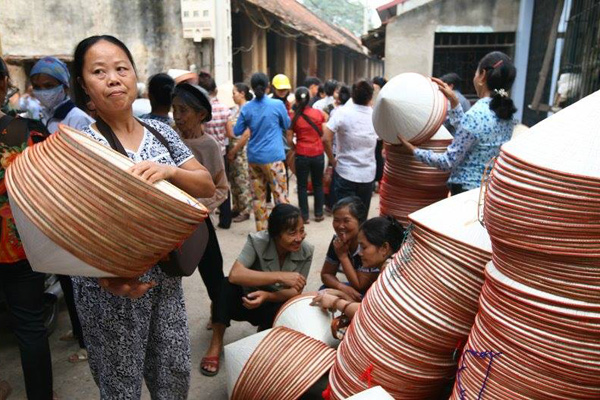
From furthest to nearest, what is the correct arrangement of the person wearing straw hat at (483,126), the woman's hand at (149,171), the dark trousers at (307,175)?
the dark trousers at (307,175) < the person wearing straw hat at (483,126) < the woman's hand at (149,171)

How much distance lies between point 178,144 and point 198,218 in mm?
532

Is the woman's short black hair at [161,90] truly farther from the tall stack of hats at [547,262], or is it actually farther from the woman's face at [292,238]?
the tall stack of hats at [547,262]

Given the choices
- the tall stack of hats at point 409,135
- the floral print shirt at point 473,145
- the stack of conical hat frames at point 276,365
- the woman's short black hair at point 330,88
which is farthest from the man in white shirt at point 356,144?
Answer: the woman's short black hair at point 330,88

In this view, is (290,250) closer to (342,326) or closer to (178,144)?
(342,326)

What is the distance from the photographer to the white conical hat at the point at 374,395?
1684 mm

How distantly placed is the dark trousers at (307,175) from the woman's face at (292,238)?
2991 mm

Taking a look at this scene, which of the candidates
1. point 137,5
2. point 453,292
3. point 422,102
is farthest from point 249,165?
point 137,5

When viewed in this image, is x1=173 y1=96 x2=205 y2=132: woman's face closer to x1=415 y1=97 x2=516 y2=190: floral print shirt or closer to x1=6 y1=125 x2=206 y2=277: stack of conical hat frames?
x1=415 y1=97 x2=516 y2=190: floral print shirt

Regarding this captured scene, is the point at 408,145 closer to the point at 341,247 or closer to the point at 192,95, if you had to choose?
the point at 341,247

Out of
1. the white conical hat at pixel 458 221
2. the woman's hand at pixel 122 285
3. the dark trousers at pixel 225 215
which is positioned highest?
the white conical hat at pixel 458 221

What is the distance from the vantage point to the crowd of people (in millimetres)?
1679

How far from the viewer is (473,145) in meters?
3.01

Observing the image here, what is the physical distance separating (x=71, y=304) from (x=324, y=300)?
1.72 m

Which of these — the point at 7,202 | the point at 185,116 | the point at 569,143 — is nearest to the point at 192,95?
the point at 185,116
